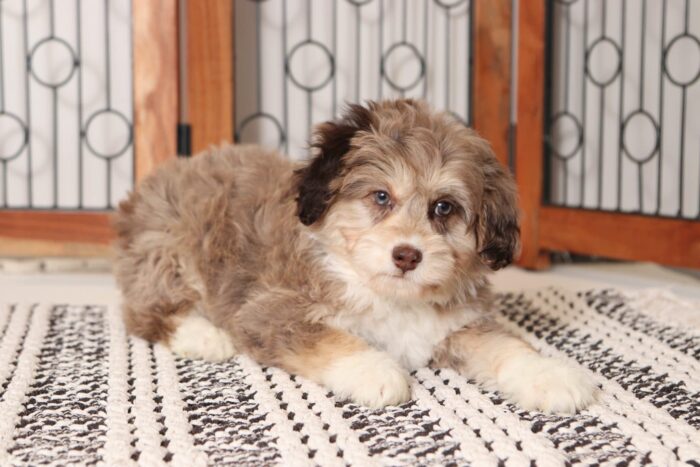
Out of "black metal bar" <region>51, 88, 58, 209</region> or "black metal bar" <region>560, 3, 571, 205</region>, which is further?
"black metal bar" <region>560, 3, 571, 205</region>

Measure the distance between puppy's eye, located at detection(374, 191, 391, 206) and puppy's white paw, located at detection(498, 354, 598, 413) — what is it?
0.51 m

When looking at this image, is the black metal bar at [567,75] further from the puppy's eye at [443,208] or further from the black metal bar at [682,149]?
the puppy's eye at [443,208]

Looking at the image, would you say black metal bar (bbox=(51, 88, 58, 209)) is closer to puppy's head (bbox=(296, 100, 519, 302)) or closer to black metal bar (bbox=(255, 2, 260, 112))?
black metal bar (bbox=(255, 2, 260, 112))

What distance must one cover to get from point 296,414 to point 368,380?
19cm

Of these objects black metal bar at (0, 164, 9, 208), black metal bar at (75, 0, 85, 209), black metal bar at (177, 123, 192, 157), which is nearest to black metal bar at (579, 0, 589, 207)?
black metal bar at (177, 123, 192, 157)

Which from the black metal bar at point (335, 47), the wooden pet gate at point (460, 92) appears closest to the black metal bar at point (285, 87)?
the wooden pet gate at point (460, 92)

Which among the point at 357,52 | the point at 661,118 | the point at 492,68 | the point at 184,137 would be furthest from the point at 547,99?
the point at 184,137

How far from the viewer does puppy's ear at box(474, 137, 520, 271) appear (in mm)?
2266

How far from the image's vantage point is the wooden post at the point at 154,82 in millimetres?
3771

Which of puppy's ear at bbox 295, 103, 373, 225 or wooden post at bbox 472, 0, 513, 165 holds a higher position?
wooden post at bbox 472, 0, 513, 165

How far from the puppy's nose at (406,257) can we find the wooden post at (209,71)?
1.96 m

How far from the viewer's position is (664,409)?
2.06 meters

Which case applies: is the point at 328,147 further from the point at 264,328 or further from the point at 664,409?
the point at 664,409

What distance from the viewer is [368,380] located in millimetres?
2055
